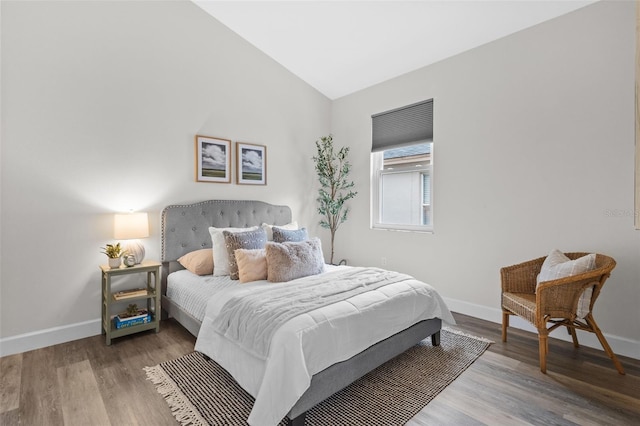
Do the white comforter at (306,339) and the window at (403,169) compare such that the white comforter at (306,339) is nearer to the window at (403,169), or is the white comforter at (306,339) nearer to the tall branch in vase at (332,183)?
the window at (403,169)

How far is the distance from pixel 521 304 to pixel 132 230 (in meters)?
3.41

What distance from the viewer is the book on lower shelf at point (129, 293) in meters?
2.79

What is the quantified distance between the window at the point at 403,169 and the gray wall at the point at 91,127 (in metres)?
1.91

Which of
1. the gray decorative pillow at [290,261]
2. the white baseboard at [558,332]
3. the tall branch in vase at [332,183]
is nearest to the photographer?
the white baseboard at [558,332]

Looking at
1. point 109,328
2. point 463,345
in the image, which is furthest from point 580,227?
point 109,328

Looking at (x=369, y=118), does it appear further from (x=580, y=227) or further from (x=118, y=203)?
(x=118, y=203)

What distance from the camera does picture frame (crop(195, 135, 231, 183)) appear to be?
3.55 meters

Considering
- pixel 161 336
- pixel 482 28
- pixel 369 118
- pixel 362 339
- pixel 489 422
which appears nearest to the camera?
pixel 489 422

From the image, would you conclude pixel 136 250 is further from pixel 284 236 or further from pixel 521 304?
pixel 521 304

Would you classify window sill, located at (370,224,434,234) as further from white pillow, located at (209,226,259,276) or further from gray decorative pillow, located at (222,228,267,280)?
white pillow, located at (209,226,259,276)

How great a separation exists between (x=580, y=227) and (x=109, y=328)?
4.19 meters

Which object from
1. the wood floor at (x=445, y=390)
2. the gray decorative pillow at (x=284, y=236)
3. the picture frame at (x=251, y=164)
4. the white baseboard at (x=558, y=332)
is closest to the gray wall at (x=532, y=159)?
the white baseboard at (x=558, y=332)

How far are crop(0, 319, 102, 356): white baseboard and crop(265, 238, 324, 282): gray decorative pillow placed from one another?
1786 mm

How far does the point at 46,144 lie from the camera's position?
2650 mm
